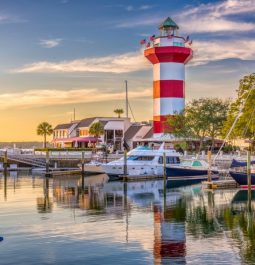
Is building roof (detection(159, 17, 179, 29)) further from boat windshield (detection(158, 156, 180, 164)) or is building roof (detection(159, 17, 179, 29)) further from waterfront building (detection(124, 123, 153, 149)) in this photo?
boat windshield (detection(158, 156, 180, 164))

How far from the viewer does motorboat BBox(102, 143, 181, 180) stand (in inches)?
2122

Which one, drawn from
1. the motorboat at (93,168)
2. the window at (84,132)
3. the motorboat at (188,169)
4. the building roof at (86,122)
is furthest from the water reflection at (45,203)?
the building roof at (86,122)

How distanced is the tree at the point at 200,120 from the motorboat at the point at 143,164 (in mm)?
15613

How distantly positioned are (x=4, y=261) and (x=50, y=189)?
86.8 ft

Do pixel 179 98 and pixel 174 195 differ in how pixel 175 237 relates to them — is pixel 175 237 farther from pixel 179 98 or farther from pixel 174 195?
pixel 179 98

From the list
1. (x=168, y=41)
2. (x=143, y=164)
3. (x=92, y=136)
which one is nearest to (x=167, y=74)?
(x=168, y=41)

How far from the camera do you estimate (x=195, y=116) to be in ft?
236

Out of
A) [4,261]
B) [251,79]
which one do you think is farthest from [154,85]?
[4,261]

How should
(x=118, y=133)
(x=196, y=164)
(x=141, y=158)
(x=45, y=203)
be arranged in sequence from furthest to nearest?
(x=118, y=133) < (x=141, y=158) < (x=196, y=164) < (x=45, y=203)

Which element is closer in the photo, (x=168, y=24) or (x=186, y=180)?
(x=186, y=180)

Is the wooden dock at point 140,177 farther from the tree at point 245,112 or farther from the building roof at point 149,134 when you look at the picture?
the building roof at point 149,134

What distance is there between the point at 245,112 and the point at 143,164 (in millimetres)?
13756

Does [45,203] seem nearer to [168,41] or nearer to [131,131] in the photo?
[168,41]

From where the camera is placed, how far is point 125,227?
83.7 ft
